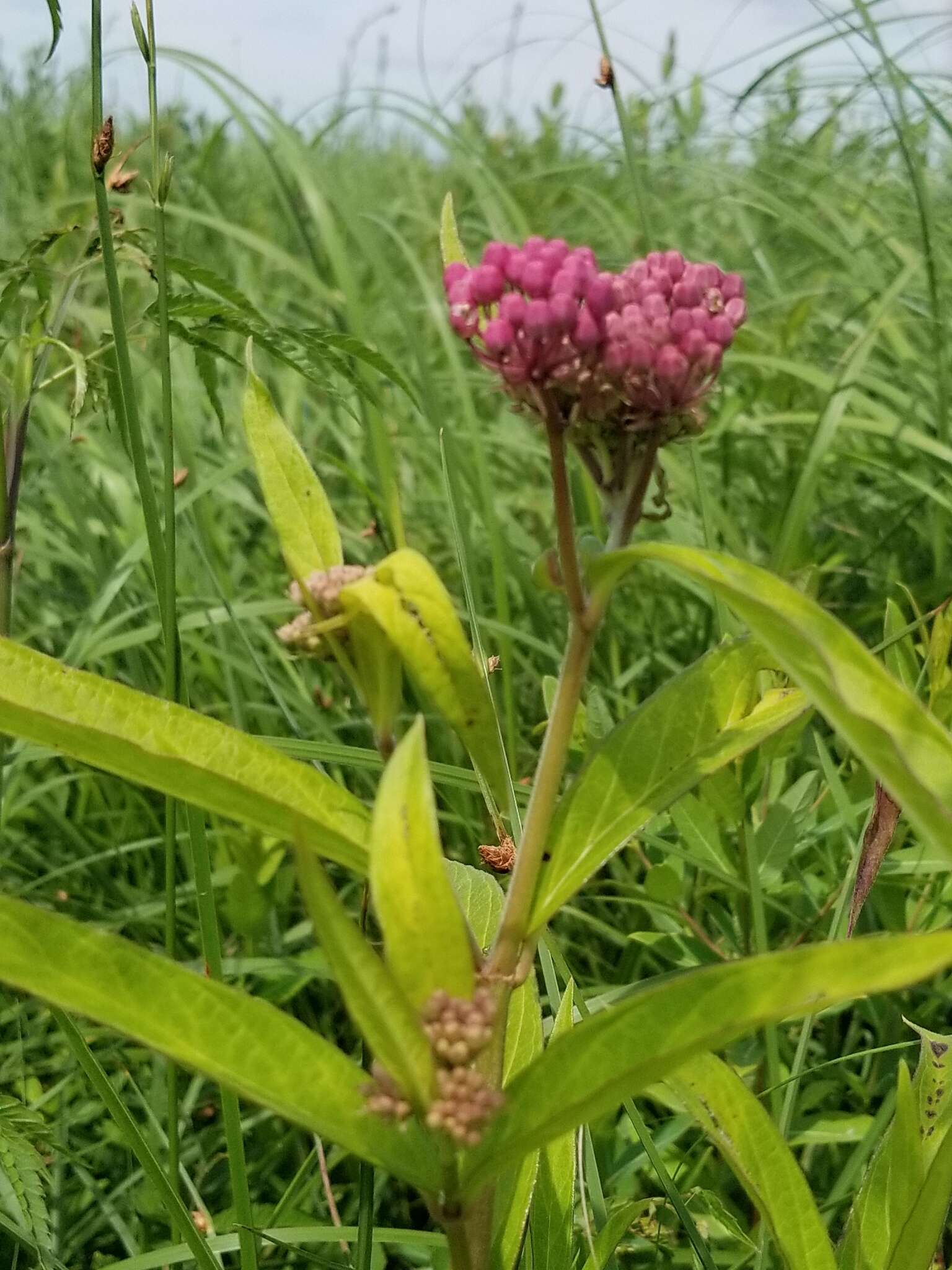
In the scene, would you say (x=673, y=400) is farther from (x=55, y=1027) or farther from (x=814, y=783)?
(x=55, y=1027)

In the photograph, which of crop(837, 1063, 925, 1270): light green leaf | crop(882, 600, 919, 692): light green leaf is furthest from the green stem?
crop(837, 1063, 925, 1270): light green leaf

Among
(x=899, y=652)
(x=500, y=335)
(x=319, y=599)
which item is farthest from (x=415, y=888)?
(x=899, y=652)

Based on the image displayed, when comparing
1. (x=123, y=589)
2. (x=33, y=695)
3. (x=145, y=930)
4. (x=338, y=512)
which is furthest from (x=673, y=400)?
(x=338, y=512)

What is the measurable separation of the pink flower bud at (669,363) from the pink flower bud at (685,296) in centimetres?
5

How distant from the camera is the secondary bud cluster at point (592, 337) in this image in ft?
1.85

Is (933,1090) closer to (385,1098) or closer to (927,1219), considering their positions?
(927,1219)

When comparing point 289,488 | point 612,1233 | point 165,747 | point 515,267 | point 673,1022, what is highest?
point 515,267

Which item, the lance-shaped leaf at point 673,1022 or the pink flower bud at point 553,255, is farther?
the pink flower bud at point 553,255

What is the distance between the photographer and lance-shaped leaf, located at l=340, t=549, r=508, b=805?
19.5 inches

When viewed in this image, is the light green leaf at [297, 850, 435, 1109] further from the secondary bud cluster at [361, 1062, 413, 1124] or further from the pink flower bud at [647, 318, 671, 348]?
the pink flower bud at [647, 318, 671, 348]

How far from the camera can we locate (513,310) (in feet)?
1.86

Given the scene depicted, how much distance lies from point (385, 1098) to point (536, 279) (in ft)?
1.26

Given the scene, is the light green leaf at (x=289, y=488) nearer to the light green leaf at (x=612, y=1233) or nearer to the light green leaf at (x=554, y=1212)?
the light green leaf at (x=554, y=1212)

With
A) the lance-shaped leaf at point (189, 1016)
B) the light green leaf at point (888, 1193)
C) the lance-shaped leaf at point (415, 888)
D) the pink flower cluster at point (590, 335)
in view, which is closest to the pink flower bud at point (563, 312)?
the pink flower cluster at point (590, 335)
